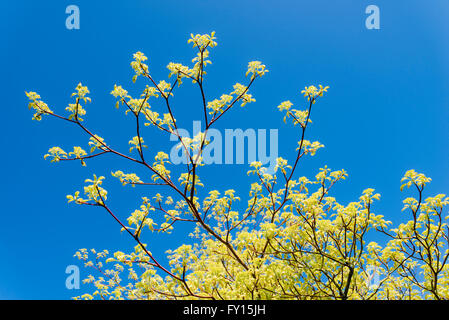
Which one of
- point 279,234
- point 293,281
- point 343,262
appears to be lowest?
point 293,281

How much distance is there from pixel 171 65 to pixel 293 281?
413 centimetres

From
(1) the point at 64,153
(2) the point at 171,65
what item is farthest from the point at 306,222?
(1) the point at 64,153

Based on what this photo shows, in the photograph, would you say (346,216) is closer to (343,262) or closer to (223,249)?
(343,262)

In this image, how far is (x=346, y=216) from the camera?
4.57m
